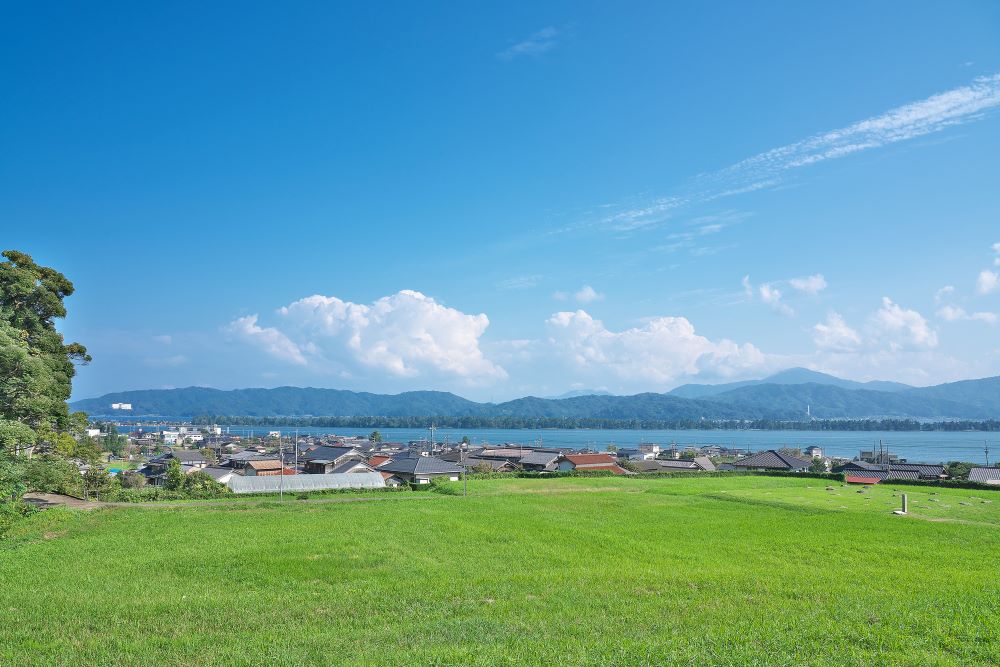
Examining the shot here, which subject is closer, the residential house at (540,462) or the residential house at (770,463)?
the residential house at (770,463)

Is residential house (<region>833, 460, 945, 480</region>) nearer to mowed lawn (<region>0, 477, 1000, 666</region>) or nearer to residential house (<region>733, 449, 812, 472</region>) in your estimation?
residential house (<region>733, 449, 812, 472</region>)

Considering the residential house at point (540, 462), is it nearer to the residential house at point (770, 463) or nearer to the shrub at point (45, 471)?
the residential house at point (770, 463)

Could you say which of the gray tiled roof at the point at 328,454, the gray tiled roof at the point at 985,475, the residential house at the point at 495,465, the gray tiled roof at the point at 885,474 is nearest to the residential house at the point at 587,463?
the residential house at the point at 495,465

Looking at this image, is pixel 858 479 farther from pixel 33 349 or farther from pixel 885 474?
pixel 33 349

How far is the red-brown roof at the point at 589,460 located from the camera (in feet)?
224

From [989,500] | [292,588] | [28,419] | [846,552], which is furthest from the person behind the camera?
[989,500]

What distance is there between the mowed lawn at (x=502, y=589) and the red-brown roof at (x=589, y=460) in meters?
40.2

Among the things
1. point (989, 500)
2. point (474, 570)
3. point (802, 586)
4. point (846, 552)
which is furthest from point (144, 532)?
point (989, 500)

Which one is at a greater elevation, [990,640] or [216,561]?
[990,640]

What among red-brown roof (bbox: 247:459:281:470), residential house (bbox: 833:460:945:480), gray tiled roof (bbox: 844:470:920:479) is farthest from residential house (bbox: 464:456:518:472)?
residential house (bbox: 833:460:945:480)

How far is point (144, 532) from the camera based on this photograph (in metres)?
23.0

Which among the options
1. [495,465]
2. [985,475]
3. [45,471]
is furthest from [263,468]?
[985,475]

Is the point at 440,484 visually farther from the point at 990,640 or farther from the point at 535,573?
the point at 990,640

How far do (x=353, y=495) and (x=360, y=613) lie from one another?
28973 millimetres
